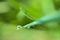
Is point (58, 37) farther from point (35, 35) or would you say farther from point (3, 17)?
point (3, 17)

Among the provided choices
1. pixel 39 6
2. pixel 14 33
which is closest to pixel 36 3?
pixel 39 6

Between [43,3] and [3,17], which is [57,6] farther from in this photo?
[3,17]

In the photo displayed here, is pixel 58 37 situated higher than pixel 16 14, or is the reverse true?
pixel 16 14

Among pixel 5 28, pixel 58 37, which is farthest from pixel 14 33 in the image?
pixel 58 37

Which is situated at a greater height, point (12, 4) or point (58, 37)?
point (12, 4)

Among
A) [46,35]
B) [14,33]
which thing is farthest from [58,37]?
[14,33]

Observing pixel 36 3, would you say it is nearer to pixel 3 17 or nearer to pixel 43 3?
pixel 43 3
